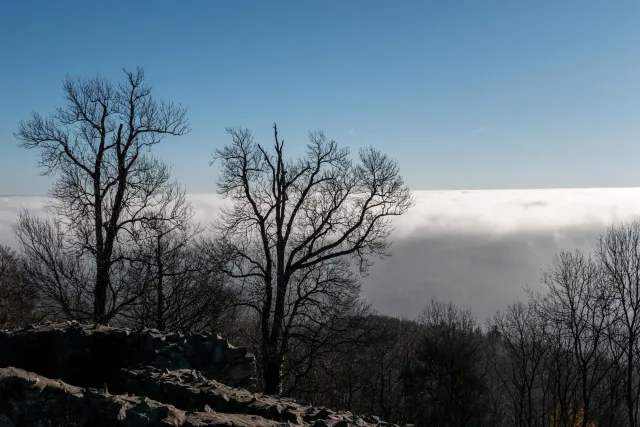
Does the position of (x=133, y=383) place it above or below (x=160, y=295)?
below

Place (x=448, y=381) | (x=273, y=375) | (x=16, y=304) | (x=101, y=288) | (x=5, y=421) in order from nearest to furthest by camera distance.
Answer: (x=5, y=421) → (x=101, y=288) → (x=273, y=375) → (x=16, y=304) → (x=448, y=381)

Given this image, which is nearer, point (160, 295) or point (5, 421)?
point (5, 421)

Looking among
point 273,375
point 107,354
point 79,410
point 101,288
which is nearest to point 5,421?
point 79,410

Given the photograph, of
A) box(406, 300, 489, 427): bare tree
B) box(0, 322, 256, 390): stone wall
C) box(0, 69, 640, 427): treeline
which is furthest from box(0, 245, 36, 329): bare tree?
box(406, 300, 489, 427): bare tree

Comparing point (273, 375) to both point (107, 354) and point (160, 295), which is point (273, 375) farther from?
point (107, 354)

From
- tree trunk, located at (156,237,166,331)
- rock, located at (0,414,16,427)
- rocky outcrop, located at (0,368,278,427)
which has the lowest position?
rock, located at (0,414,16,427)

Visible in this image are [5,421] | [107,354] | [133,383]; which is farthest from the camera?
[107,354]

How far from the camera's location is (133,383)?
297 inches

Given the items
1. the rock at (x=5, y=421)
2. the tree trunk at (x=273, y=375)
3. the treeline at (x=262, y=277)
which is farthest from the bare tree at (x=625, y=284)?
the rock at (x=5, y=421)

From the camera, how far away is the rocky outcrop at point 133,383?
5578 mm

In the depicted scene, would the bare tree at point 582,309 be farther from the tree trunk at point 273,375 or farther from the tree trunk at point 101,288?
the tree trunk at point 101,288

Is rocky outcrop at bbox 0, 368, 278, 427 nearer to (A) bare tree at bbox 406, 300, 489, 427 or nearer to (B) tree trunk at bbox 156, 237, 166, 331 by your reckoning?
(B) tree trunk at bbox 156, 237, 166, 331

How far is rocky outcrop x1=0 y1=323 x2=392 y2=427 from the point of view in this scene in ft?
18.3

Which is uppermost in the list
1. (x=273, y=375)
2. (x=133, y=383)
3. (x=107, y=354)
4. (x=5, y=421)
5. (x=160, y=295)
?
(x=160, y=295)
